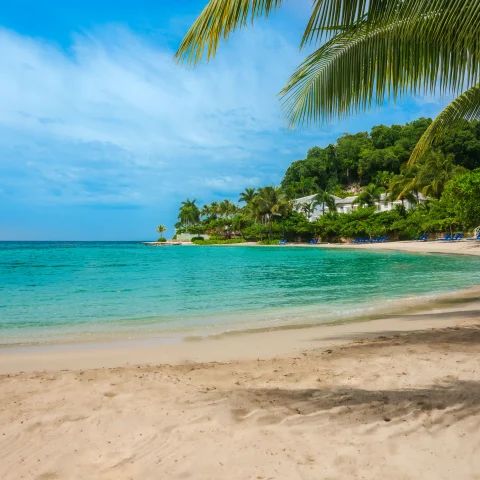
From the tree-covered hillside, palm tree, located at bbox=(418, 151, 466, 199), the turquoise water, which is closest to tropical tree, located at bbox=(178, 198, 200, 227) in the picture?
the tree-covered hillside

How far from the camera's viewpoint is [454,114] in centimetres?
515

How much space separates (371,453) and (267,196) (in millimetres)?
66441

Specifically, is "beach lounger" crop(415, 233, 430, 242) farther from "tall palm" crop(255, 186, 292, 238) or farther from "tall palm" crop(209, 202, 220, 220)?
"tall palm" crop(209, 202, 220, 220)

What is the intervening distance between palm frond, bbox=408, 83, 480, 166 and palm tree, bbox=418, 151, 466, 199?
49728 mm

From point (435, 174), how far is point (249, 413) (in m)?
56.8

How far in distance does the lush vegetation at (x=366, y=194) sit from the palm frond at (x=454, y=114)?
70.2 feet

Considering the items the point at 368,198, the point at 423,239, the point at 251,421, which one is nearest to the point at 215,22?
the point at 251,421

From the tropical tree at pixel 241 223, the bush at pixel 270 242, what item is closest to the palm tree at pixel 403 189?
the bush at pixel 270 242

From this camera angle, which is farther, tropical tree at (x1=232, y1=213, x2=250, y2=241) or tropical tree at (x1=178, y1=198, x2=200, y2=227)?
tropical tree at (x1=178, y1=198, x2=200, y2=227)

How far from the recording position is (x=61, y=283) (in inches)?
709

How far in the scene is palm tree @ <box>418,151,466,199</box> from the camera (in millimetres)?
50094

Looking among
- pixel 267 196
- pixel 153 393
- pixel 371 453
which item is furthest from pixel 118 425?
pixel 267 196

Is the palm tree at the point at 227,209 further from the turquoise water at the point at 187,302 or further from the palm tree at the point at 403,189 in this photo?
the turquoise water at the point at 187,302

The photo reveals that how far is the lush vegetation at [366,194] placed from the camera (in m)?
47.5
